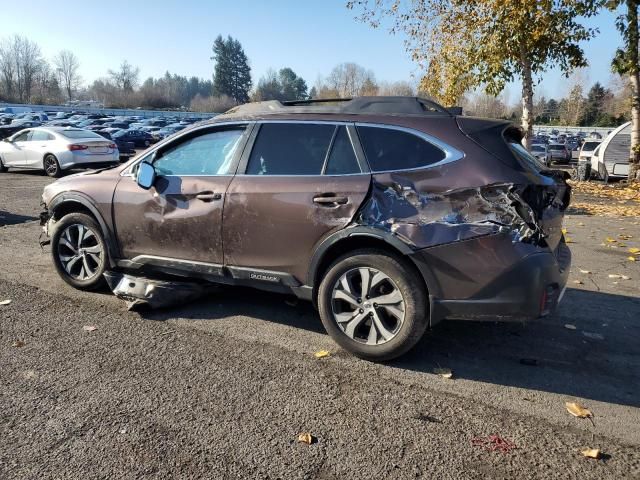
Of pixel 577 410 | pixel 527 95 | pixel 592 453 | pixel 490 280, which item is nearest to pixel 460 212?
pixel 490 280

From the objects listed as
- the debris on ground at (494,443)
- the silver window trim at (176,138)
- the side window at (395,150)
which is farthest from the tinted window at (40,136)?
the debris on ground at (494,443)

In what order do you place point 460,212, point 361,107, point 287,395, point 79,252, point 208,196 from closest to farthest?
1. point 287,395
2. point 460,212
3. point 361,107
4. point 208,196
5. point 79,252

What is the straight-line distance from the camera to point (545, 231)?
3525 mm

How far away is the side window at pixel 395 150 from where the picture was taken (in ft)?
12.1

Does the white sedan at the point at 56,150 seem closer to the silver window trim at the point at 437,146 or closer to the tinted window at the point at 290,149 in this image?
the tinted window at the point at 290,149

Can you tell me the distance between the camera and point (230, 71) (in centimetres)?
12100

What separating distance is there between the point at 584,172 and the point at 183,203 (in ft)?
65.2

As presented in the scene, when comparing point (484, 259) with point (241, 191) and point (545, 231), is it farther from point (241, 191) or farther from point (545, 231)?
point (241, 191)

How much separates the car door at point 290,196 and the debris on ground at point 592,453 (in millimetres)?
1987

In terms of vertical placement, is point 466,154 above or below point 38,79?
below

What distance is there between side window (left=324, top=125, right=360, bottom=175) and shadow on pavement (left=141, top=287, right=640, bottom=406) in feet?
4.50

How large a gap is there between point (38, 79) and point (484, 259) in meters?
137

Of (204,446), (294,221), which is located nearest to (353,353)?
(294,221)

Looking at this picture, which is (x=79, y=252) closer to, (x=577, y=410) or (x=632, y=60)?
(x=577, y=410)
